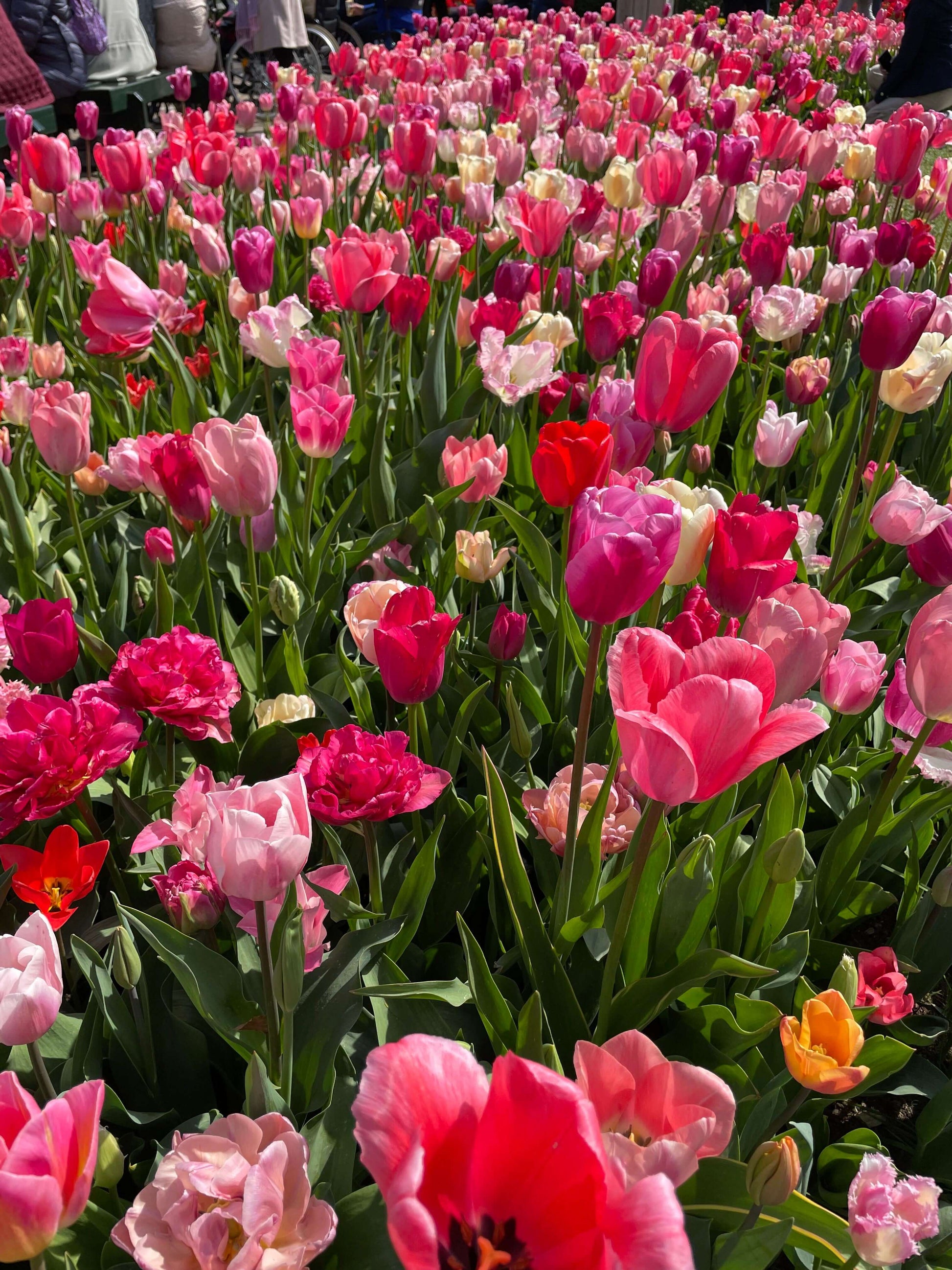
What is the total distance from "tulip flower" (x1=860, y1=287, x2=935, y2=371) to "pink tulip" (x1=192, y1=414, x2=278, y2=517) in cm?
96

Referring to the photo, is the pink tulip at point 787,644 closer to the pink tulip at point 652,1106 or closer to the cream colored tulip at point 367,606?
the pink tulip at point 652,1106

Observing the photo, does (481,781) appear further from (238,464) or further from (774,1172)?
(774,1172)

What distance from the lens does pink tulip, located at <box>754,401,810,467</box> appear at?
1.83m

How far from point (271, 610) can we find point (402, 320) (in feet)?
2.54

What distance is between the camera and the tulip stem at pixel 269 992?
85cm

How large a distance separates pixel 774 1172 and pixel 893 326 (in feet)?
4.22

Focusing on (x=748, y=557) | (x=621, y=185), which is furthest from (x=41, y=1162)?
(x=621, y=185)

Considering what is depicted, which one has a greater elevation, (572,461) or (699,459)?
(572,461)

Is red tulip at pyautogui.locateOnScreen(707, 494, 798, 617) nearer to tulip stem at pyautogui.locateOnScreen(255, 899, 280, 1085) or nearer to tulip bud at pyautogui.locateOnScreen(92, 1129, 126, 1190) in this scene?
tulip stem at pyautogui.locateOnScreen(255, 899, 280, 1085)

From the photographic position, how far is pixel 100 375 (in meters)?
2.66

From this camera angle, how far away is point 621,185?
295 cm

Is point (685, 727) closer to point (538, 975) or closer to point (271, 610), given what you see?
point (538, 975)

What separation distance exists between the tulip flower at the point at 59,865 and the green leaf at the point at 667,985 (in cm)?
58

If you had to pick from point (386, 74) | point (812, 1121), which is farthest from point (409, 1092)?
point (386, 74)
